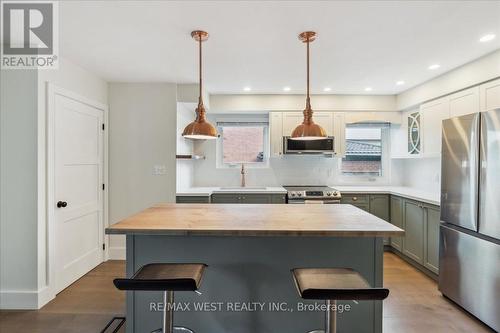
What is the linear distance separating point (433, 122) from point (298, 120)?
179 centimetres

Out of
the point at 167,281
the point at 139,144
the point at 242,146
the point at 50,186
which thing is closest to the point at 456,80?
the point at 242,146

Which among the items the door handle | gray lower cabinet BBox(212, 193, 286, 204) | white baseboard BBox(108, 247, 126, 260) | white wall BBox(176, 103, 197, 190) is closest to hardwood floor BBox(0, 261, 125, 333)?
white baseboard BBox(108, 247, 126, 260)

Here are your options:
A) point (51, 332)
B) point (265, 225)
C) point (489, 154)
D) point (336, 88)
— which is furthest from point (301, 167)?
point (51, 332)

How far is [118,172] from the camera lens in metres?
3.78

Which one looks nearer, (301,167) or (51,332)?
(51,332)

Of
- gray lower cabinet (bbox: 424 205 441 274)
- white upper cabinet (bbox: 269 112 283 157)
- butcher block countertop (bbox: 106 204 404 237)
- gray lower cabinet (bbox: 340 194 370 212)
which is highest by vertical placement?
white upper cabinet (bbox: 269 112 283 157)

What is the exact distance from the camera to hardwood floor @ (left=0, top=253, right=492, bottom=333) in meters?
2.29

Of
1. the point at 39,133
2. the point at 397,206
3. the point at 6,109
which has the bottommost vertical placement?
the point at 397,206

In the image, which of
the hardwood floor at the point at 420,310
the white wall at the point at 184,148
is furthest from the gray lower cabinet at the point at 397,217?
the white wall at the point at 184,148

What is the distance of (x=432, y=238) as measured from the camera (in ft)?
10.3

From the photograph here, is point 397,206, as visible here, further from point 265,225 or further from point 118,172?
point 118,172

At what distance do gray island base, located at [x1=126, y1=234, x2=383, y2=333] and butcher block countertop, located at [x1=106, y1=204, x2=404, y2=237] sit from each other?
13 cm

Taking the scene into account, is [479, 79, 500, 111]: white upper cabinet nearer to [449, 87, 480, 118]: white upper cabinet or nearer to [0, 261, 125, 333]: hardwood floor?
[449, 87, 480, 118]: white upper cabinet

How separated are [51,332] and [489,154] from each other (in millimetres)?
3798
